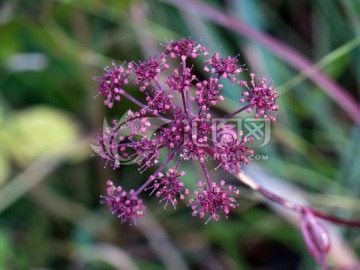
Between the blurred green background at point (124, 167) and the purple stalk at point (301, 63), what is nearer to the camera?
the purple stalk at point (301, 63)

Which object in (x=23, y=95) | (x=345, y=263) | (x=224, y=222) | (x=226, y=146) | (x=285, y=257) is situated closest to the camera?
(x=226, y=146)

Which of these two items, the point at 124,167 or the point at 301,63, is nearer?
the point at 301,63

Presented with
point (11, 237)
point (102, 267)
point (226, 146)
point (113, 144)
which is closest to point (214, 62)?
point (226, 146)

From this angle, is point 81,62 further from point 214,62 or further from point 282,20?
point 214,62

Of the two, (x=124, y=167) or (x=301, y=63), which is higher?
(x=301, y=63)

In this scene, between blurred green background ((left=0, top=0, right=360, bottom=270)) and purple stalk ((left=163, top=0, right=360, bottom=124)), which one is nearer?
purple stalk ((left=163, top=0, right=360, bottom=124))

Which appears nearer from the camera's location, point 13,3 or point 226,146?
point 226,146

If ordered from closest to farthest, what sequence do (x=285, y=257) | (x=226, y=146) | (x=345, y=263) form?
(x=226, y=146), (x=345, y=263), (x=285, y=257)

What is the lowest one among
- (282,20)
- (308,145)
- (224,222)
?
(224,222)
